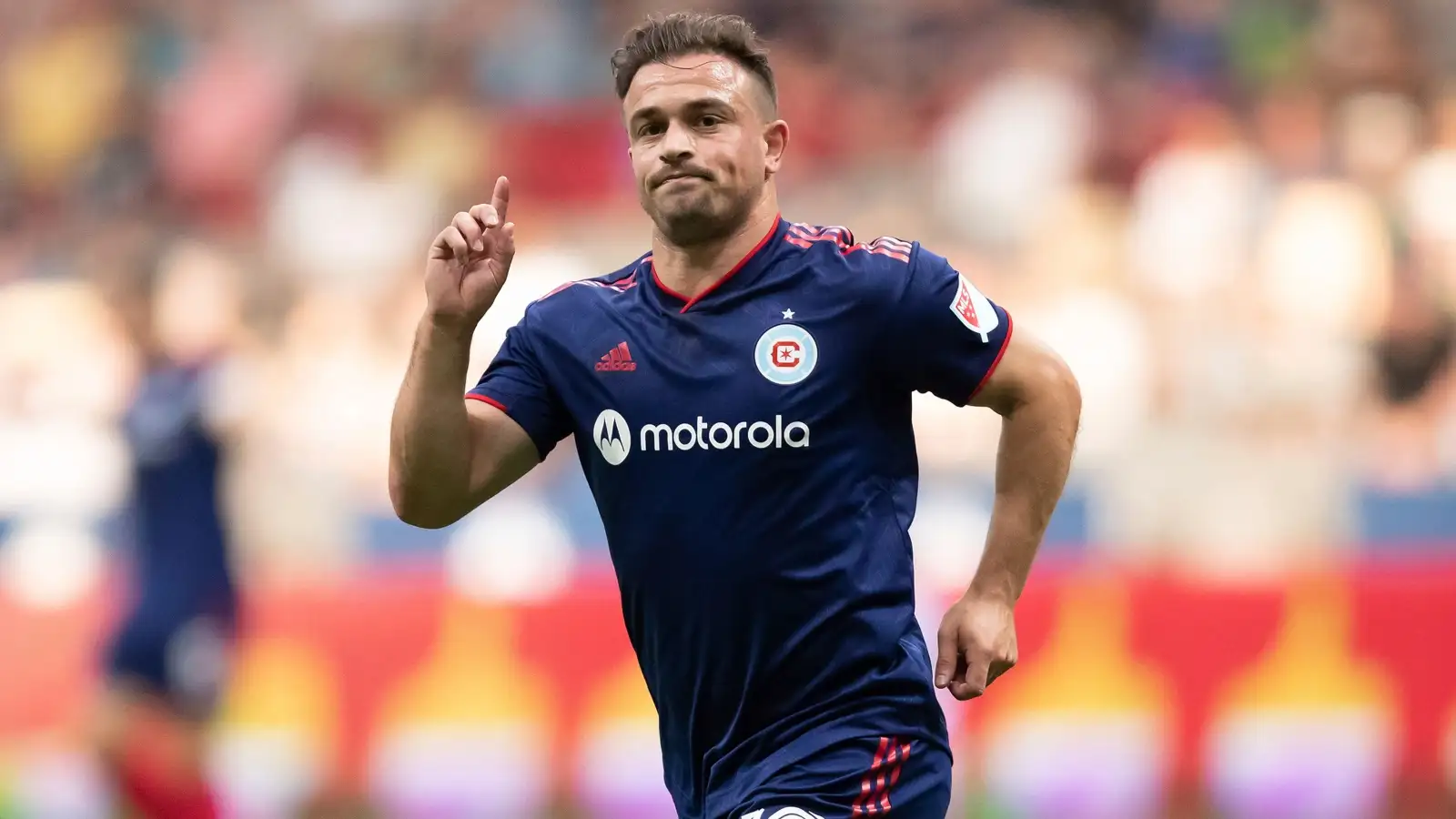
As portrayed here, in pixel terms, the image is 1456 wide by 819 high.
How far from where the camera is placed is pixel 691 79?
3818 millimetres

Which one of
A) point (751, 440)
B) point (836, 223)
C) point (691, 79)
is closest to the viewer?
point (751, 440)

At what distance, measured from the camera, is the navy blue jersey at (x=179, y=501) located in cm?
742

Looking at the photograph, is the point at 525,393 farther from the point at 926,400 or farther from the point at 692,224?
the point at 926,400

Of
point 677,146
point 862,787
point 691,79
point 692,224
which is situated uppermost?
point 691,79

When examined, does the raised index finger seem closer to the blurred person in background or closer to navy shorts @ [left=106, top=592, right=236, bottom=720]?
the blurred person in background

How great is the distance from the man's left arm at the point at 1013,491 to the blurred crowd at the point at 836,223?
4.48m

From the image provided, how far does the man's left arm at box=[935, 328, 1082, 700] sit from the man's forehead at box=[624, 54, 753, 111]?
Answer: 2.62ft

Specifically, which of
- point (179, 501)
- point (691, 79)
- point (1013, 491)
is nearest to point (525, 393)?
point (691, 79)

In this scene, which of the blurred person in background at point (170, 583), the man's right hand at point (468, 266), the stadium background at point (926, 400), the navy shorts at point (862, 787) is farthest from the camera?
the stadium background at point (926, 400)

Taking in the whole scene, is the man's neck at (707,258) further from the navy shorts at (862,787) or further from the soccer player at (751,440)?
the navy shorts at (862,787)

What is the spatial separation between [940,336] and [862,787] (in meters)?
0.93

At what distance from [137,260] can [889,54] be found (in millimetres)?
5131

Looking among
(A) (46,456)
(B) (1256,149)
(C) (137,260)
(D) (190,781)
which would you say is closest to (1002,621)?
(D) (190,781)

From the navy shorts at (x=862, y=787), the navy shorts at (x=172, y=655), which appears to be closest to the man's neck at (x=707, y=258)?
the navy shorts at (x=862, y=787)
